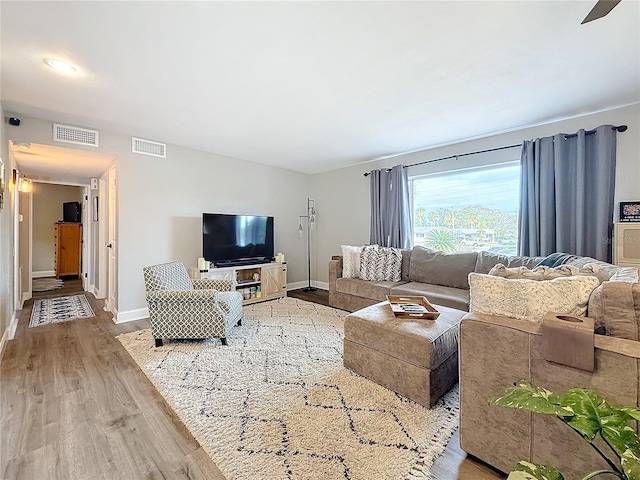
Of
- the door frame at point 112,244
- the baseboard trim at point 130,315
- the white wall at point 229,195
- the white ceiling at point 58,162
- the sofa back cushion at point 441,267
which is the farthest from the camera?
the door frame at point 112,244

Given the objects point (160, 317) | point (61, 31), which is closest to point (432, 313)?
point (160, 317)

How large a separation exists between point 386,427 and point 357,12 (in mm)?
2364

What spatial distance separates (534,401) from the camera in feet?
2.87

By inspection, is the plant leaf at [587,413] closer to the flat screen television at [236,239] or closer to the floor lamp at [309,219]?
the flat screen television at [236,239]

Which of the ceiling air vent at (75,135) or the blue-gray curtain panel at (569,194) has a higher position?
the ceiling air vent at (75,135)

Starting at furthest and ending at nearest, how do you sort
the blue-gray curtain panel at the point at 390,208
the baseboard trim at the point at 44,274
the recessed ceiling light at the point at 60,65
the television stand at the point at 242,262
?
the baseboard trim at the point at 44,274 → the blue-gray curtain panel at the point at 390,208 → the television stand at the point at 242,262 → the recessed ceiling light at the point at 60,65

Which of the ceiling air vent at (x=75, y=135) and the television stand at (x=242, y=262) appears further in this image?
the television stand at (x=242, y=262)

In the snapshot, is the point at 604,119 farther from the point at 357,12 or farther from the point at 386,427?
the point at 386,427

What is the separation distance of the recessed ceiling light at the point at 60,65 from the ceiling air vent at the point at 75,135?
54.4 inches

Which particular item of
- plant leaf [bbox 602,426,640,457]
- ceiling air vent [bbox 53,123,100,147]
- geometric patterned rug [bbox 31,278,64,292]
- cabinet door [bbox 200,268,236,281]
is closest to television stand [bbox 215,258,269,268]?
cabinet door [bbox 200,268,236,281]

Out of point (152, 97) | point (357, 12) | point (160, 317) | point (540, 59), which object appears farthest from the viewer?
point (160, 317)

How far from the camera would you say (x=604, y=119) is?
2.93 metres

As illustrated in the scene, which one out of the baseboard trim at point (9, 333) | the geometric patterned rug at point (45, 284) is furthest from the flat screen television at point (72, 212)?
the baseboard trim at point (9, 333)

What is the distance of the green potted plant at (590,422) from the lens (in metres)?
0.79
